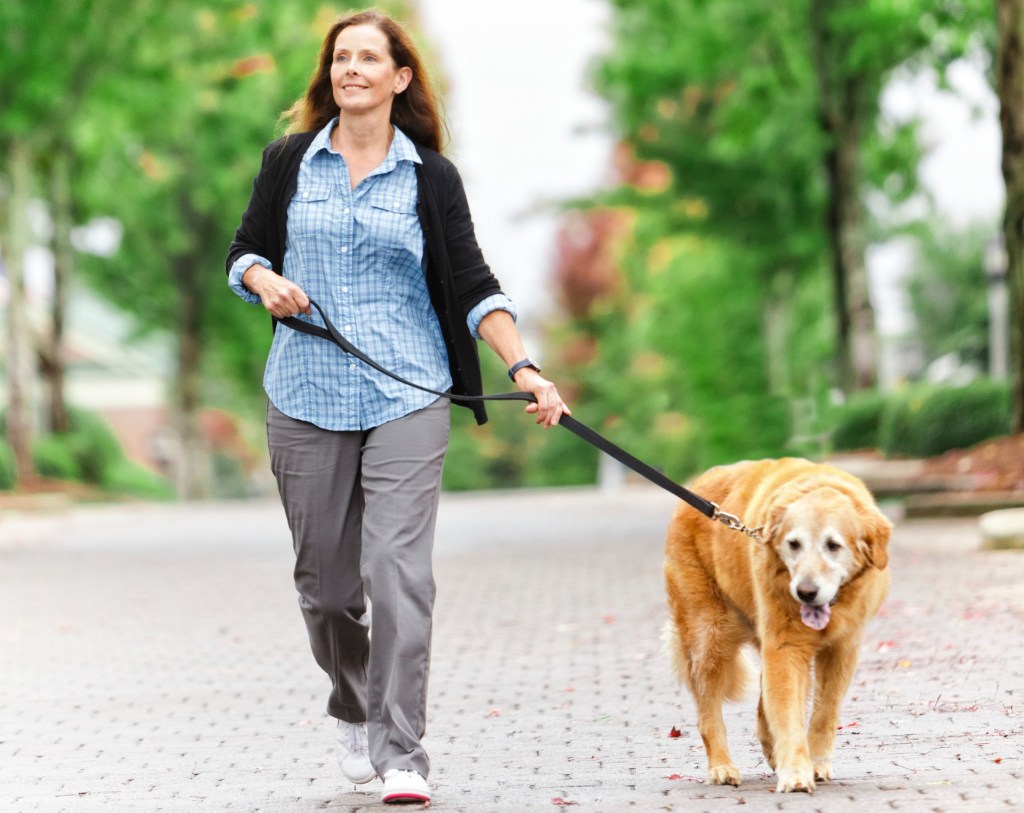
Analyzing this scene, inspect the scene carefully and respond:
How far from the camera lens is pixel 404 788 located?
4.73 m

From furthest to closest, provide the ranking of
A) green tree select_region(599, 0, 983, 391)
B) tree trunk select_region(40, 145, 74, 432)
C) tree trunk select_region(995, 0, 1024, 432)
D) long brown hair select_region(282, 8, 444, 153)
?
tree trunk select_region(40, 145, 74, 432), green tree select_region(599, 0, 983, 391), tree trunk select_region(995, 0, 1024, 432), long brown hair select_region(282, 8, 444, 153)

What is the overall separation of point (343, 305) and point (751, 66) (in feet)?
65.7

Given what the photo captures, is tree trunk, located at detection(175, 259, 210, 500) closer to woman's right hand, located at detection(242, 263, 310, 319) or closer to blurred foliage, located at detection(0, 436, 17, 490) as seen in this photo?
blurred foliage, located at detection(0, 436, 17, 490)

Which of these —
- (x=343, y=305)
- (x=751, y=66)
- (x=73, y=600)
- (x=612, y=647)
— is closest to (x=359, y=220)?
(x=343, y=305)

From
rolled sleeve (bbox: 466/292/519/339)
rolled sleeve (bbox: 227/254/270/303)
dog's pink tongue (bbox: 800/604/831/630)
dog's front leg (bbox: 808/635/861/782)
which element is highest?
rolled sleeve (bbox: 227/254/270/303)

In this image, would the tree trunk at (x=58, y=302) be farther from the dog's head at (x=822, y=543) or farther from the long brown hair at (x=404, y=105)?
the dog's head at (x=822, y=543)

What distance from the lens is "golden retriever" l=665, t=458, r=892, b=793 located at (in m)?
4.70

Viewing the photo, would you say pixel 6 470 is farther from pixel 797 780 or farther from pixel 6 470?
pixel 797 780

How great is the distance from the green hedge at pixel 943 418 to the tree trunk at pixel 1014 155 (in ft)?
8.05

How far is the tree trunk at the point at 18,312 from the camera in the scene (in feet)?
87.1

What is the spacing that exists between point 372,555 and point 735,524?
3.44 feet

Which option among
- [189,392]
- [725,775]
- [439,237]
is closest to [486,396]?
[439,237]

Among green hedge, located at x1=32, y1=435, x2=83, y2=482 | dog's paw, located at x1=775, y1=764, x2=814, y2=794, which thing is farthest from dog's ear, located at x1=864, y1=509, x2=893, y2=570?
green hedge, located at x1=32, y1=435, x2=83, y2=482

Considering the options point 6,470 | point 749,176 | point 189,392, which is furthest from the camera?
point 189,392
